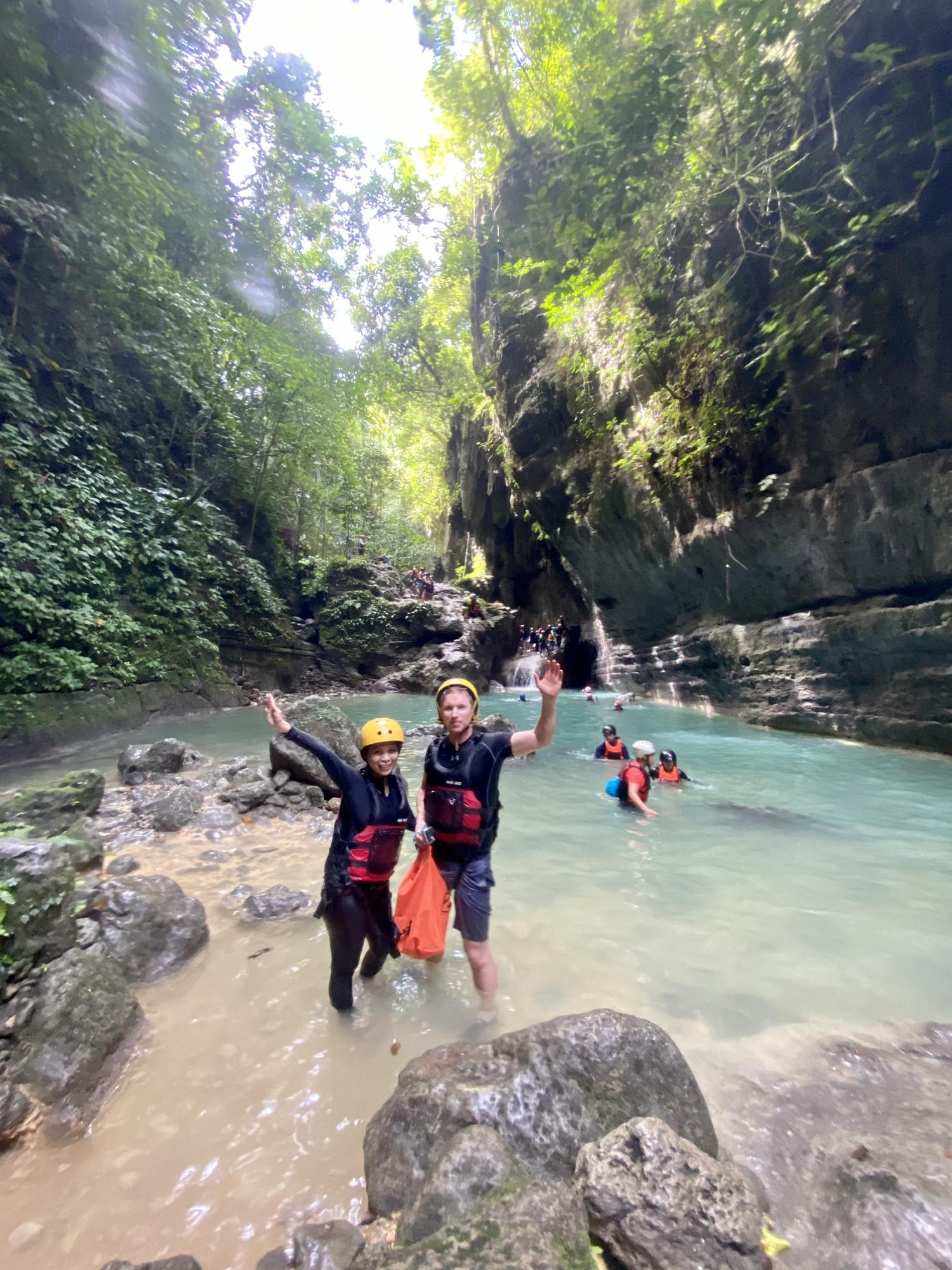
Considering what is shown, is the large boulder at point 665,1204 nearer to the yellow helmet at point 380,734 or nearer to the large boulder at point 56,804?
the yellow helmet at point 380,734

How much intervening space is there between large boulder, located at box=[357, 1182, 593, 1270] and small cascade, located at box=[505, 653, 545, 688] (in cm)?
2055

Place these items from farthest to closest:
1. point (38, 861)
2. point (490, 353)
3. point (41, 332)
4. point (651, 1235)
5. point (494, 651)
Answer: point (494, 651), point (490, 353), point (41, 332), point (38, 861), point (651, 1235)

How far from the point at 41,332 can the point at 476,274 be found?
18.6m

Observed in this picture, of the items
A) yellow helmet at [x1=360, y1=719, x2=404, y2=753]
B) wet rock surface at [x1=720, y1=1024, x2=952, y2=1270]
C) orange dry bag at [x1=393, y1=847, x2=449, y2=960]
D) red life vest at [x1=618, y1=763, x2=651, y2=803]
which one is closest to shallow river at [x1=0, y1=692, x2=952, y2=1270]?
wet rock surface at [x1=720, y1=1024, x2=952, y2=1270]

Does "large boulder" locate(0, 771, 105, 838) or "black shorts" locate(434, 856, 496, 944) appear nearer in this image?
"black shorts" locate(434, 856, 496, 944)

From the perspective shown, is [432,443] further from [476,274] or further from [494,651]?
Result: [494,651]

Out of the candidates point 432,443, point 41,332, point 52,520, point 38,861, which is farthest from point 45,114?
point 432,443

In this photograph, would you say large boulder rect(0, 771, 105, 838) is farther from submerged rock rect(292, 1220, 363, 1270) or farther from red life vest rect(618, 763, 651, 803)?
red life vest rect(618, 763, 651, 803)

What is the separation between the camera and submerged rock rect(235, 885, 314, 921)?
3.85 meters

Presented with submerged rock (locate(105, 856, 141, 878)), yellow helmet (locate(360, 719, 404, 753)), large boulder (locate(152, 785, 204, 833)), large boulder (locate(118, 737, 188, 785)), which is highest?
yellow helmet (locate(360, 719, 404, 753))

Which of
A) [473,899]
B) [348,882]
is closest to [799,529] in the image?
[473,899]

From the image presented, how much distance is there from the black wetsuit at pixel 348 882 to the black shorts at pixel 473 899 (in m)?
0.38

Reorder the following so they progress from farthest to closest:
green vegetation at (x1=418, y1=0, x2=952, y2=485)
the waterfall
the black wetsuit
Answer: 1. the waterfall
2. green vegetation at (x1=418, y1=0, x2=952, y2=485)
3. the black wetsuit

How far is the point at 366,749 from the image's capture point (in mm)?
2879
